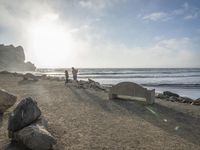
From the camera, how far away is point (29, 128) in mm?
5594

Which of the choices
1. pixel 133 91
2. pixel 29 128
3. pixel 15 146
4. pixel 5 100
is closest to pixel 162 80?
pixel 133 91

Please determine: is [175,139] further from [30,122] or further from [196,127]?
[30,122]

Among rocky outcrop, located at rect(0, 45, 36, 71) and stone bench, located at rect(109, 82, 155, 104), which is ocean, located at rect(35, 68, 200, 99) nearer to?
stone bench, located at rect(109, 82, 155, 104)

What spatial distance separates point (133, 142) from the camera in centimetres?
619

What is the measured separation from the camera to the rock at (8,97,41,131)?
5.93 metres

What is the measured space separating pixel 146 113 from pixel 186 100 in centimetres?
674

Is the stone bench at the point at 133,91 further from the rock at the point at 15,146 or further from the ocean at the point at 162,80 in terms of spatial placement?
the ocean at the point at 162,80

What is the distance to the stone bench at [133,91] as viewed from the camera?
1207cm

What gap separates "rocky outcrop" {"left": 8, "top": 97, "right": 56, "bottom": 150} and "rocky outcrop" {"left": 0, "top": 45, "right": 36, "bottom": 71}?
153 m

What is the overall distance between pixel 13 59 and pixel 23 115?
554 ft

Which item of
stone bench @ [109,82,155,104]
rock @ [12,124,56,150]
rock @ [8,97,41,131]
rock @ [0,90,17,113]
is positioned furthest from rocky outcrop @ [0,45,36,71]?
rock @ [12,124,56,150]

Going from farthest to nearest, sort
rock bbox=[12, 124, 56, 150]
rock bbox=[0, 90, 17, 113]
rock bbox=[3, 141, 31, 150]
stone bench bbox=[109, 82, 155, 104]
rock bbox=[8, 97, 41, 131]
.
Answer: stone bench bbox=[109, 82, 155, 104], rock bbox=[0, 90, 17, 113], rock bbox=[8, 97, 41, 131], rock bbox=[3, 141, 31, 150], rock bbox=[12, 124, 56, 150]

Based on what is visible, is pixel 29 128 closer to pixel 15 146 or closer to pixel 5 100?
pixel 15 146

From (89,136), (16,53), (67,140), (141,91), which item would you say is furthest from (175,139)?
(16,53)
